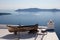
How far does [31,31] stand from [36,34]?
682 mm

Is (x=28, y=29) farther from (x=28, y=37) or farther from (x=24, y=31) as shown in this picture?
(x=28, y=37)

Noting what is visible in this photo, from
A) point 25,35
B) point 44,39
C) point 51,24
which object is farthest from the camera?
point 51,24

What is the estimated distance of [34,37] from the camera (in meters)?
11.6

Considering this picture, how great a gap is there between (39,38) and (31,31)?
5.82 ft

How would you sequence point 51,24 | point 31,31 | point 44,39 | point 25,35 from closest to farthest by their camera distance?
1. point 44,39
2. point 25,35
3. point 31,31
4. point 51,24

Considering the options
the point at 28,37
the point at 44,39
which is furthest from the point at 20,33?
the point at 44,39

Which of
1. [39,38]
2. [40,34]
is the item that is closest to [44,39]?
[39,38]

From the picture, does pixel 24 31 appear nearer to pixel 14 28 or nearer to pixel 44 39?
pixel 14 28

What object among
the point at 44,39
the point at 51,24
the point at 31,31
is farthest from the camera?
the point at 51,24

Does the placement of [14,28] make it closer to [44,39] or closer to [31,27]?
[31,27]

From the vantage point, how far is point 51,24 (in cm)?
1395

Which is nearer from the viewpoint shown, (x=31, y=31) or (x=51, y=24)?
(x=31, y=31)

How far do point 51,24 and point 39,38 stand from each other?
285 cm

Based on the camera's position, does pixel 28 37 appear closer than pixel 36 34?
Yes
